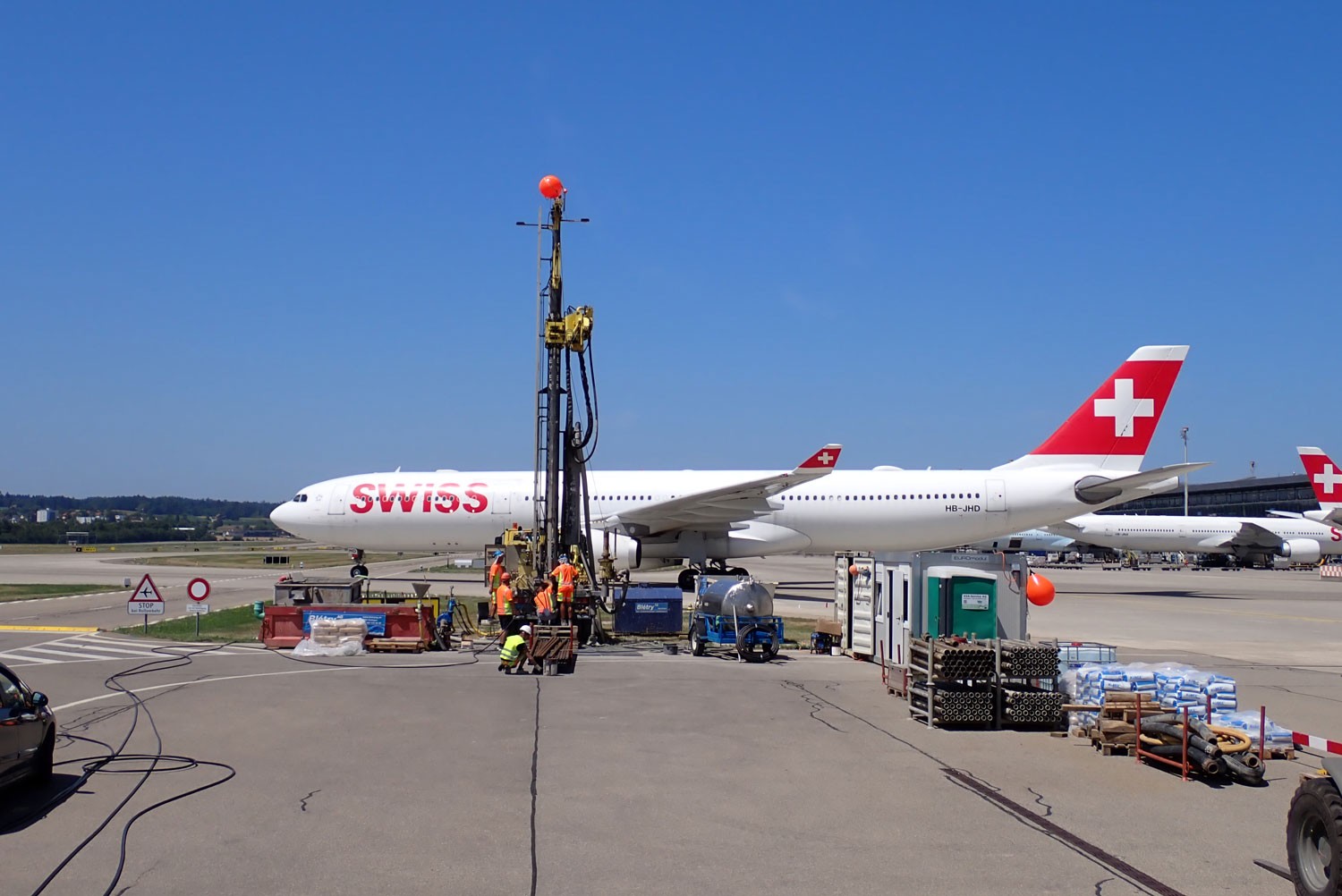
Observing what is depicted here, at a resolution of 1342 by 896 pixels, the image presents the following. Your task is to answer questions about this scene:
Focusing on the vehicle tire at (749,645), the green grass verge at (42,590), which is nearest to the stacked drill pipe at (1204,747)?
the vehicle tire at (749,645)

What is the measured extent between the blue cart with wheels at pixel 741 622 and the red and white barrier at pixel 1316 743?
883 cm

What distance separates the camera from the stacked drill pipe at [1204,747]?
1003cm

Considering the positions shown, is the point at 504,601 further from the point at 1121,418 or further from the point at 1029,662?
the point at 1121,418

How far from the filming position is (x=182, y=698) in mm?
13617

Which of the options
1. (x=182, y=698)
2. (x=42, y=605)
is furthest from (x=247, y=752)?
(x=42, y=605)

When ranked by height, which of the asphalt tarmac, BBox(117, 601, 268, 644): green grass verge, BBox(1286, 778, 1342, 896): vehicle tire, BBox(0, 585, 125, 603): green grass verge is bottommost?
BBox(0, 585, 125, 603): green grass verge

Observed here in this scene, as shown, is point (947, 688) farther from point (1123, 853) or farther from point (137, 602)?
point (137, 602)

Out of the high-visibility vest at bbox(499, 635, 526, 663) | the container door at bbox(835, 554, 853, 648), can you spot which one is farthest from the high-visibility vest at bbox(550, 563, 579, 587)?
the container door at bbox(835, 554, 853, 648)

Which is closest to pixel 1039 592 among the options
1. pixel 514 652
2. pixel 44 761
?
pixel 514 652

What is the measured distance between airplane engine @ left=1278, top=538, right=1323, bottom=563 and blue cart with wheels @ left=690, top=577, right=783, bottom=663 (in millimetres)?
62749

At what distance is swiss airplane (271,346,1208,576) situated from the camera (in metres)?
35.9

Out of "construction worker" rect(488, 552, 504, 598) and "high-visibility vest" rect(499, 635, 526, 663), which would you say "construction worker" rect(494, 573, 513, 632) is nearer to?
"construction worker" rect(488, 552, 504, 598)

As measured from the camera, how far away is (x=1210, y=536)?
232ft

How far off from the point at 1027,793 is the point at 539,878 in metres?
4.93
